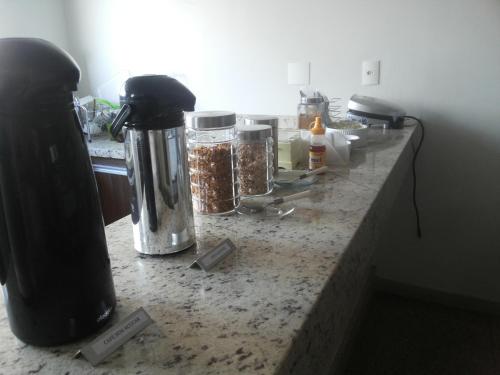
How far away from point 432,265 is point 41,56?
1781 millimetres

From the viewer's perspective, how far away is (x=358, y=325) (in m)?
1.62

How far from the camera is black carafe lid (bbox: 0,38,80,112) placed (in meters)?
0.40

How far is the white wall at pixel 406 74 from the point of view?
1577mm

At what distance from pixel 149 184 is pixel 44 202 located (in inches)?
8.4

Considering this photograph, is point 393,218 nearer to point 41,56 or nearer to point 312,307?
point 312,307

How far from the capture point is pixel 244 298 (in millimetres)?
538

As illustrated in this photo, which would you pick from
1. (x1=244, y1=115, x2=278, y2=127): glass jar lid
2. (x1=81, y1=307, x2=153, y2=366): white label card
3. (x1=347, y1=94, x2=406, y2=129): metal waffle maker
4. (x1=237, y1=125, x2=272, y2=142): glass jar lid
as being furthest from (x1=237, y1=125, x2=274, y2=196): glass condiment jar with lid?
(x1=347, y1=94, x2=406, y2=129): metal waffle maker

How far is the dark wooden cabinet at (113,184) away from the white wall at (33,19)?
731 mm

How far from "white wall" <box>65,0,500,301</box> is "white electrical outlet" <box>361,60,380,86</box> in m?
0.02

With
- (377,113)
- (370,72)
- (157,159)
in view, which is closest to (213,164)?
(157,159)

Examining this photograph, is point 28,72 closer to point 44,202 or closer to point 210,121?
point 44,202

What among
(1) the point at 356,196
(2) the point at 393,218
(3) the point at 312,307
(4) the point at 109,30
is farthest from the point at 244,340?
(4) the point at 109,30

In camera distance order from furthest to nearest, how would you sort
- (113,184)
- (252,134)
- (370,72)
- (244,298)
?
1. (113,184)
2. (370,72)
3. (252,134)
4. (244,298)

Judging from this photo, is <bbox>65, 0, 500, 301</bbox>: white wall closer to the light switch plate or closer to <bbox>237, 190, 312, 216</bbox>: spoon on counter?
the light switch plate
